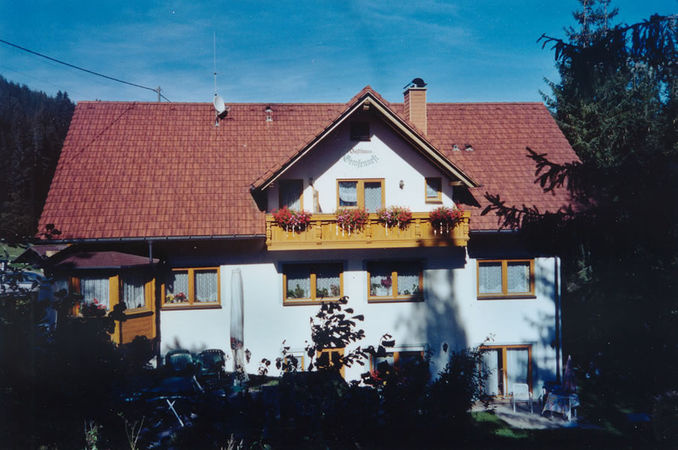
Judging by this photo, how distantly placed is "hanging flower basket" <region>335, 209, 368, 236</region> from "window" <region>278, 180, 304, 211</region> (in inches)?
60.5

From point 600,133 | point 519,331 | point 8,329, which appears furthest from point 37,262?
point 600,133

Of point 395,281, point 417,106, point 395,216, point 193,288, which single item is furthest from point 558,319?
point 193,288

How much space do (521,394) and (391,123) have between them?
9.49 metres

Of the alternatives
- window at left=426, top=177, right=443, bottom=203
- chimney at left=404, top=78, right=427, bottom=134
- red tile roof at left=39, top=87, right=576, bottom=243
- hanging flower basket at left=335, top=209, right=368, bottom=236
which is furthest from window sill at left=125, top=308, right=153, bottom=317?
chimney at left=404, top=78, right=427, bottom=134

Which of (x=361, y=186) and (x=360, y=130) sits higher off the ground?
(x=360, y=130)

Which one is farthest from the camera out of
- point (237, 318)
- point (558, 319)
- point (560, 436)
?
point (558, 319)

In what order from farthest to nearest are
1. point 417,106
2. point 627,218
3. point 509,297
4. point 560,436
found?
1. point 417,106
2. point 509,297
3. point 560,436
4. point 627,218

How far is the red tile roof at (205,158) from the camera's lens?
49.7 ft

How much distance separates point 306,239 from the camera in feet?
48.4

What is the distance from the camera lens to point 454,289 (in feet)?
52.7

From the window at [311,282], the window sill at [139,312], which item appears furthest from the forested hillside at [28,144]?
the window at [311,282]

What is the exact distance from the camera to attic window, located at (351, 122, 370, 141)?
52.7 feet

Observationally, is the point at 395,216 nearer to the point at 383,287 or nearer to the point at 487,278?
the point at 383,287

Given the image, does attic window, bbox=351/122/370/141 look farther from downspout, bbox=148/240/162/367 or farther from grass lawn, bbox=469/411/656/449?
grass lawn, bbox=469/411/656/449
